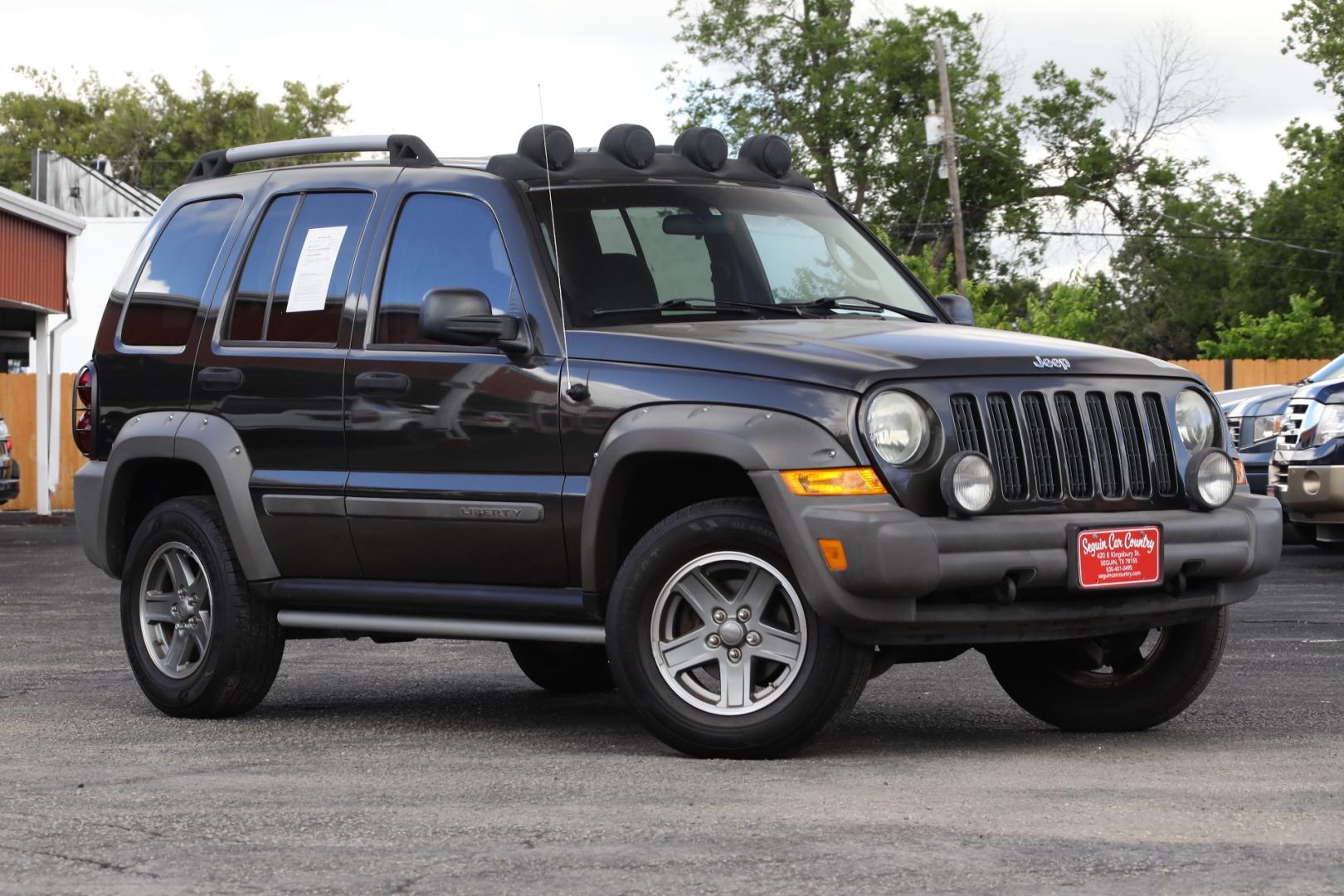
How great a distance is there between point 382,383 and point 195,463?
1214 mm

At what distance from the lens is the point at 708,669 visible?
6.80 metres

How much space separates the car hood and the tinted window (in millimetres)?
539

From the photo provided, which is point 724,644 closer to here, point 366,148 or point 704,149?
point 704,149

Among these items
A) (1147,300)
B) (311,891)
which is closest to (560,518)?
Answer: (311,891)

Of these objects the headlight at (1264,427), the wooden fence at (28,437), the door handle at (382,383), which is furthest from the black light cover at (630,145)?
the wooden fence at (28,437)

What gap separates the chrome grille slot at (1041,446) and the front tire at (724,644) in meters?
0.78

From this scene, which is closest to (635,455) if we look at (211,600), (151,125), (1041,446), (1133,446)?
(1041,446)

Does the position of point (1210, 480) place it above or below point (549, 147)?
below

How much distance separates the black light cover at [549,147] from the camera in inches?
301

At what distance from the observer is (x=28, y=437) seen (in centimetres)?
2903

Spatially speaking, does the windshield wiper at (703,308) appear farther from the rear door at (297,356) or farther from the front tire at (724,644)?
the rear door at (297,356)

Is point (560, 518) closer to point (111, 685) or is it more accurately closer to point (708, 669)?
point (708, 669)

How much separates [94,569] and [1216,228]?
5073 cm

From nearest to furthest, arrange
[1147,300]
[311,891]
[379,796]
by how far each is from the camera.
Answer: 1. [311,891]
2. [379,796]
3. [1147,300]
